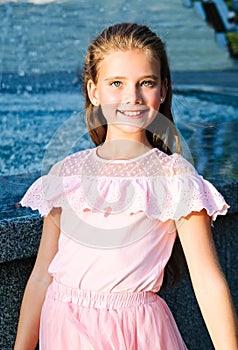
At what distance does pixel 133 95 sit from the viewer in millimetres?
2355

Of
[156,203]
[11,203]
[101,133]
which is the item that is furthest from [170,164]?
[11,203]

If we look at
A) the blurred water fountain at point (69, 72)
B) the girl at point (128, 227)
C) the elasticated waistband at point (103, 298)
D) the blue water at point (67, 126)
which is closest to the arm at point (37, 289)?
the girl at point (128, 227)

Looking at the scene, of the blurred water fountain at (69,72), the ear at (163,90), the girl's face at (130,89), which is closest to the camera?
the girl's face at (130,89)

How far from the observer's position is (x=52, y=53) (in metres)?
9.48

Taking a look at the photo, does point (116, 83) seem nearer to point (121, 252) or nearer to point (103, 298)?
point (121, 252)

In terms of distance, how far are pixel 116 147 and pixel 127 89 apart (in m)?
0.19

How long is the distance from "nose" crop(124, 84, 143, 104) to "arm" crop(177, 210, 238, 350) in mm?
339

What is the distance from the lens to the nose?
236 centimetres

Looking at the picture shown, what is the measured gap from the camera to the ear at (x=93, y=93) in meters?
2.53

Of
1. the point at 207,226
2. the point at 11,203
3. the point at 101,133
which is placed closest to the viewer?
the point at 207,226

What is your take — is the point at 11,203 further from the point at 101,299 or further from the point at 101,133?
the point at 101,299

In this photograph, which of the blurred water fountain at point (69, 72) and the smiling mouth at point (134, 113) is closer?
the smiling mouth at point (134, 113)

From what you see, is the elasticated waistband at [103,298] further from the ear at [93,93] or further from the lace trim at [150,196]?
the ear at [93,93]

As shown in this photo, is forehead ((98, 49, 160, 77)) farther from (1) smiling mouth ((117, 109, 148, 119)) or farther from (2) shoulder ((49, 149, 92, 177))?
(2) shoulder ((49, 149, 92, 177))
